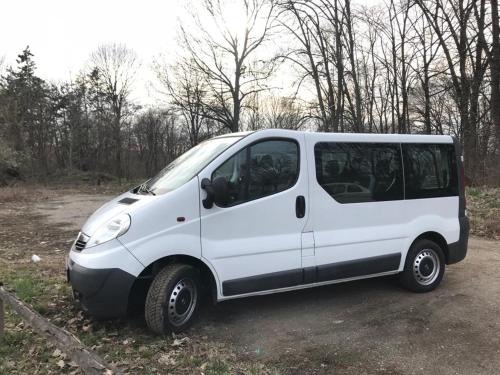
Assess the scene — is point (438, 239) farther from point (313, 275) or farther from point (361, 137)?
point (313, 275)

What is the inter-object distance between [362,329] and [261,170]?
2.00 meters

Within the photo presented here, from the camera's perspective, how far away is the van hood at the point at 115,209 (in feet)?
15.4

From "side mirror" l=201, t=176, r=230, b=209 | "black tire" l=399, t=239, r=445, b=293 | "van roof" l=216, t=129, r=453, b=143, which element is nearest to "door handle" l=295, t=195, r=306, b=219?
"van roof" l=216, t=129, r=453, b=143

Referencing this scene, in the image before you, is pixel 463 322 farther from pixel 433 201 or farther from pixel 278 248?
pixel 278 248

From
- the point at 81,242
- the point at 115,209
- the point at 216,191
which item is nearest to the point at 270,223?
the point at 216,191

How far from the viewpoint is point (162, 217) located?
15.1ft

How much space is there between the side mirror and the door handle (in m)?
0.87

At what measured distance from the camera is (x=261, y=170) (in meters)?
5.12

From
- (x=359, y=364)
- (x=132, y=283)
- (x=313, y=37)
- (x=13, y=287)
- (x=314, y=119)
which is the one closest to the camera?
(x=359, y=364)

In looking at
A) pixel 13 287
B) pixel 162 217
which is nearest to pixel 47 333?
pixel 162 217

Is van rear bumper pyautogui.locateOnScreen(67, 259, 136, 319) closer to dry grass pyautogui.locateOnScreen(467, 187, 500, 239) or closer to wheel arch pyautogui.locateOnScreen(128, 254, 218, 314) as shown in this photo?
wheel arch pyautogui.locateOnScreen(128, 254, 218, 314)

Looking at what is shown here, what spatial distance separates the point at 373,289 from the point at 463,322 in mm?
1428

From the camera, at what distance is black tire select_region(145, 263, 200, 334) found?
459 centimetres

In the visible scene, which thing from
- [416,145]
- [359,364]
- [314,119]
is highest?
[314,119]
